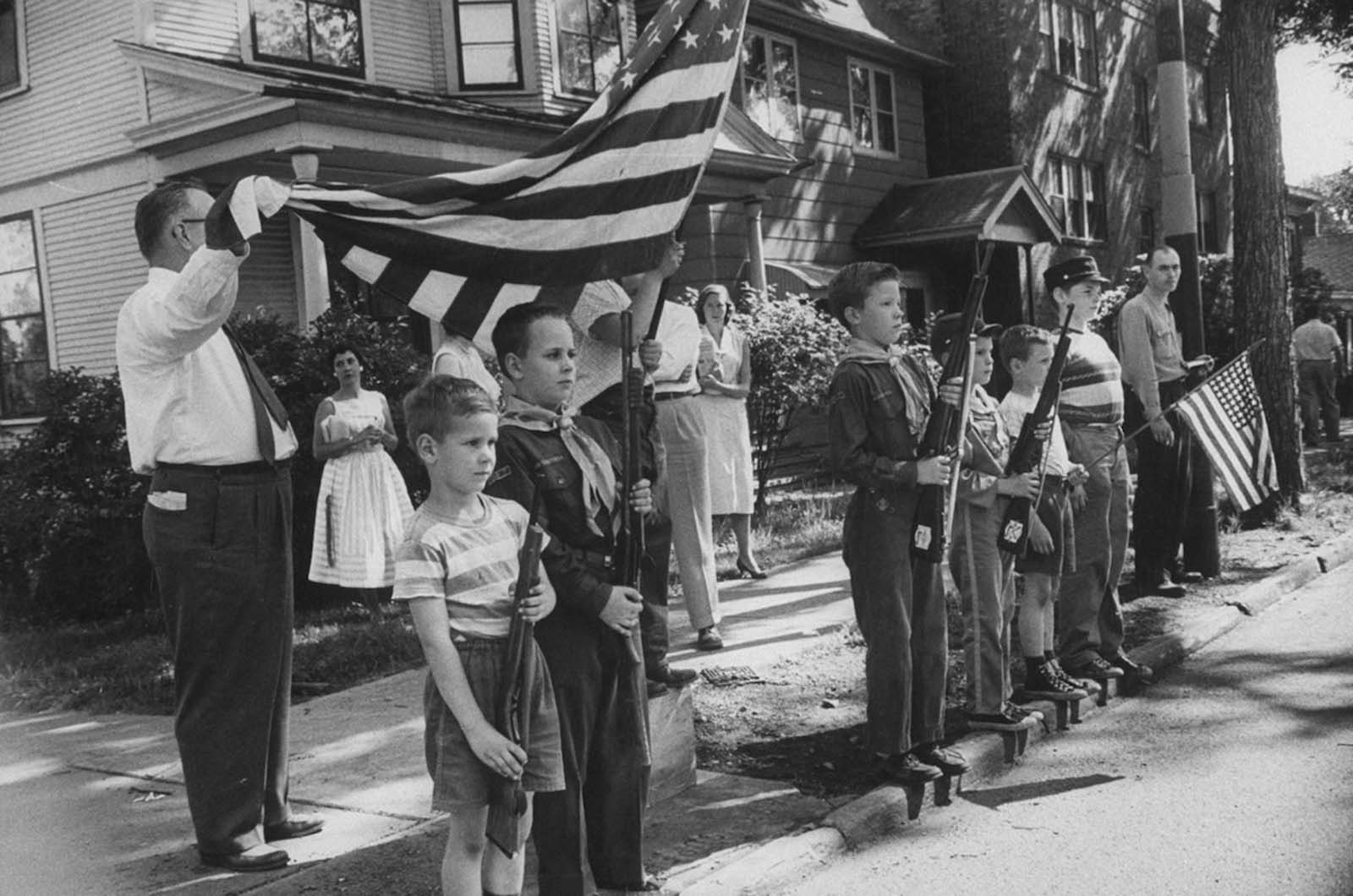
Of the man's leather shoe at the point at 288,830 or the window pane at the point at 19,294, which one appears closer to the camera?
the man's leather shoe at the point at 288,830

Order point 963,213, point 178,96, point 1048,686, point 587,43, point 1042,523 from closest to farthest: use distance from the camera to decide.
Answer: point 1042,523 < point 1048,686 < point 178,96 < point 587,43 < point 963,213

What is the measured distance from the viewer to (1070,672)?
6.64m

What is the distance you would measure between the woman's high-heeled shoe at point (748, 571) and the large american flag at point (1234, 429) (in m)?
3.38

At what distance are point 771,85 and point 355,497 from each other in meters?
13.4

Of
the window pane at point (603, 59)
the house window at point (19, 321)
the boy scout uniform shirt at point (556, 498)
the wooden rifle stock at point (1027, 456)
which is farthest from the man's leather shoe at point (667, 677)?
the window pane at point (603, 59)

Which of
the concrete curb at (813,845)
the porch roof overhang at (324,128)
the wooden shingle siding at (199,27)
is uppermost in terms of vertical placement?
the wooden shingle siding at (199,27)

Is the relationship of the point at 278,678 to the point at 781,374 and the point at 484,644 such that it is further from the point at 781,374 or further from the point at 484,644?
the point at 781,374

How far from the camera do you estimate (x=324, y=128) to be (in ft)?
40.7

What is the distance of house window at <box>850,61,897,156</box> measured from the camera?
73.0ft

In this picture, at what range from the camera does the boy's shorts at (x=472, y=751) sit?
3314mm

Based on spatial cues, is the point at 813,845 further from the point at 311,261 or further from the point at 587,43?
the point at 587,43

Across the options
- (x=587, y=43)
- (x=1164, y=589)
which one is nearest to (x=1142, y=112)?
(x=587, y=43)

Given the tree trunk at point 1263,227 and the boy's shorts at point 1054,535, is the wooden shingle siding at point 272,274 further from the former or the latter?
the boy's shorts at point 1054,535

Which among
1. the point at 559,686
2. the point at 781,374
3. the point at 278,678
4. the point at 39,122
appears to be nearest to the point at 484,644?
the point at 559,686
